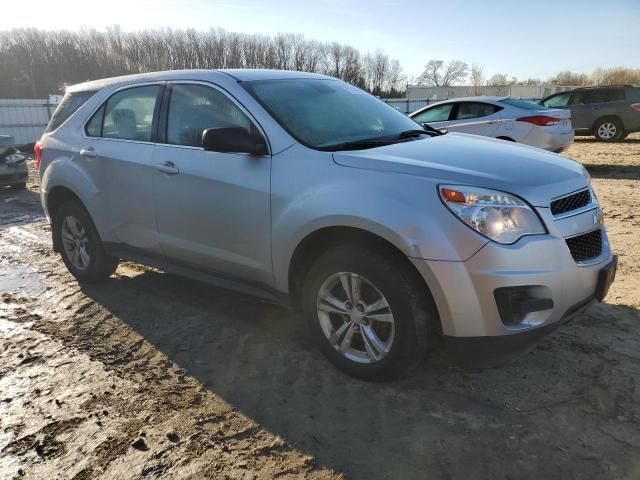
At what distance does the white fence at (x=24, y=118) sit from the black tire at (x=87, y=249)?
60.8 feet

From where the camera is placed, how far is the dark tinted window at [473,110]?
1024 cm

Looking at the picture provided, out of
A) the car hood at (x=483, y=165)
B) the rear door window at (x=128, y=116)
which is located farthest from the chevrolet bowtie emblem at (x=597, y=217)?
the rear door window at (x=128, y=116)

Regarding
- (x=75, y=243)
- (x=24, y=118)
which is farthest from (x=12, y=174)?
(x=24, y=118)

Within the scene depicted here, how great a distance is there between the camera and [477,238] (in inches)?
100

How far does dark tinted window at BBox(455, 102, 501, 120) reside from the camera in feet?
33.6

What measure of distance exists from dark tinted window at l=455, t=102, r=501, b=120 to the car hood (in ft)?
24.1

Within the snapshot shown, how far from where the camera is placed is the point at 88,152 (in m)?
4.48

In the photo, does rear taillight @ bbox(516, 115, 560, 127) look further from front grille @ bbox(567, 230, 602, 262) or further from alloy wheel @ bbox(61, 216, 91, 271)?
alloy wheel @ bbox(61, 216, 91, 271)

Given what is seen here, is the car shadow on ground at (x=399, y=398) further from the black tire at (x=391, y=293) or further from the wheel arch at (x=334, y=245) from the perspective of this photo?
the wheel arch at (x=334, y=245)

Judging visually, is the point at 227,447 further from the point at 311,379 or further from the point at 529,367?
the point at 529,367

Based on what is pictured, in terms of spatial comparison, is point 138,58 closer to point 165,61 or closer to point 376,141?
point 165,61

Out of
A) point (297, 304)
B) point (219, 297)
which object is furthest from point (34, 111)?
point (297, 304)

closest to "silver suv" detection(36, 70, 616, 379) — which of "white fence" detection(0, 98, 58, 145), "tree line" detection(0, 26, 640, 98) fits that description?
"white fence" detection(0, 98, 58, 145)

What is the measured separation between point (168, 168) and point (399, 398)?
225 cm
